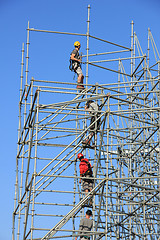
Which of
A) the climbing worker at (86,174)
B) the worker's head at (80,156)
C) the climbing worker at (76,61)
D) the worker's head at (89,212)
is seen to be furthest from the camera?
the climbing worker at (76,61)

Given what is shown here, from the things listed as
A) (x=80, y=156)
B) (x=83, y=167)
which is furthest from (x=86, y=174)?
(x=80, y=156)

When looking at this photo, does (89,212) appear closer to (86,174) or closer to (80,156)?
(86,174)

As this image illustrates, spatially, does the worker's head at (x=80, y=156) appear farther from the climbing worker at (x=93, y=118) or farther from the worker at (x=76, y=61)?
the worker at (x=76, y=61)

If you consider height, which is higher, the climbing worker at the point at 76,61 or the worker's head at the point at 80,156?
the climbing worker at the point at 76,61

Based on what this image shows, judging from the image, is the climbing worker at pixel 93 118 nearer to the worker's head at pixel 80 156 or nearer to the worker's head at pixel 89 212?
the worker's head at pixel 80 156

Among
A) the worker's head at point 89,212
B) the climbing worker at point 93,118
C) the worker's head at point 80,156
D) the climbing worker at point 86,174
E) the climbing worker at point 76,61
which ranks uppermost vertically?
the climbing worker at point 76,61

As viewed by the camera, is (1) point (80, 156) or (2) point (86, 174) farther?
(1) point (80, 156)

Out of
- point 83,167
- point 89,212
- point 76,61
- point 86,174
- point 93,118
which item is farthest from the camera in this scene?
point 76,61

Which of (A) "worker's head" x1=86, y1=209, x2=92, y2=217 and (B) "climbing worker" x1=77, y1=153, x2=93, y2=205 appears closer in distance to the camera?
(A) "worker's head" x1=86, y1=209, x2=92, y2=217

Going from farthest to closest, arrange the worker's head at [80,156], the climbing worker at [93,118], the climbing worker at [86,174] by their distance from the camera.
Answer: the worker's head at [80,156], the climbing worker at [93,118], the climbing worker at [86,174]

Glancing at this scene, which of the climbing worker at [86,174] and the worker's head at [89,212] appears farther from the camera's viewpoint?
the climbing worker at [86,174]

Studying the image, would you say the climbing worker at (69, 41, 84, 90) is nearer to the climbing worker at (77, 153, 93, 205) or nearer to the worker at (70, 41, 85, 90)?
the worker at (70, 41, 85, 90)

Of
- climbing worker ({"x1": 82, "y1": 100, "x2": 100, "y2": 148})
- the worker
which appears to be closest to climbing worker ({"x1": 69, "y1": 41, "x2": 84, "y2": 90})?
the worker

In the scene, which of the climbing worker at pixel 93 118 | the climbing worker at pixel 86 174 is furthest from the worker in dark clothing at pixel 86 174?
the climbing worker at pixel 93 118
